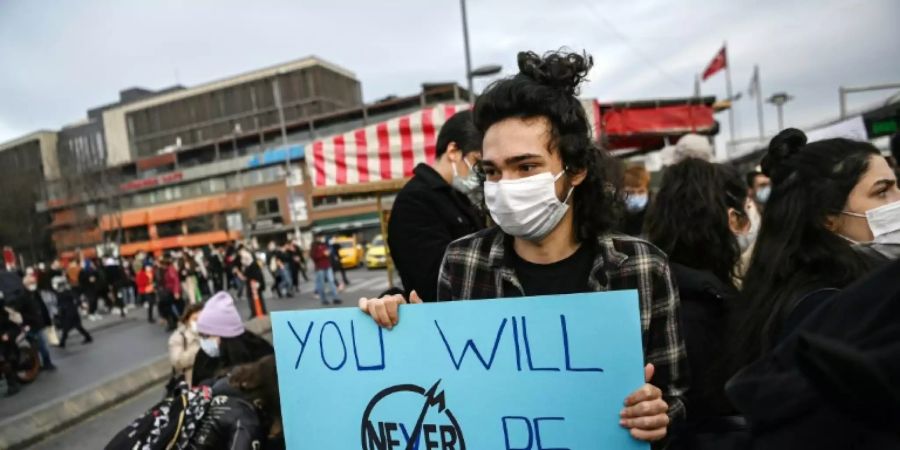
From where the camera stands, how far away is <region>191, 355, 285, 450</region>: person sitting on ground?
2.27m

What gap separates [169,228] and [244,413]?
61200 millimetres

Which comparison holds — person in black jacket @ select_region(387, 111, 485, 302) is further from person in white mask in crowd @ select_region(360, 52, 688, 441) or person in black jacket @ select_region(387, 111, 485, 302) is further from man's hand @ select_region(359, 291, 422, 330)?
man's hand @ select_region(359, 291, 422, 330)

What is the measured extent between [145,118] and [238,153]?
21440 mm

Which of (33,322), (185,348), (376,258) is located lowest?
(376,258)

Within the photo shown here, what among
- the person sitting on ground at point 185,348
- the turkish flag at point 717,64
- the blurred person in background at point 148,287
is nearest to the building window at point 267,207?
the blurred person in background at point 148,287

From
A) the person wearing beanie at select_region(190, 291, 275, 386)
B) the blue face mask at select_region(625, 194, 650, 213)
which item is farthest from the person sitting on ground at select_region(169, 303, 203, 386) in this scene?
the blue face mask at select_region(625, 194, 650, 213)

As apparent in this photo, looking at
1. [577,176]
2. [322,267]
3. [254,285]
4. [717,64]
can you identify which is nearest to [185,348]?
[577,176]

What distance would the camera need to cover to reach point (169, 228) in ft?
185

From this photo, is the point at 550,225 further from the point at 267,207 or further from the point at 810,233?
the point at 267,207

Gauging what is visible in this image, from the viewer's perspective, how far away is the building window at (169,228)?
184 feet

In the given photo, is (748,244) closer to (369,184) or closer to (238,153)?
(369,184)

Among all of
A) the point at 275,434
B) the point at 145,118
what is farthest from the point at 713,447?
the point at 145,118

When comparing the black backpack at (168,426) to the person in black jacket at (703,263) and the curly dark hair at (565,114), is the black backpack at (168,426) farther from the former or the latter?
the person in black jacket at (703,263)

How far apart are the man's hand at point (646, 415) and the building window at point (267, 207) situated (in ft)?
176
